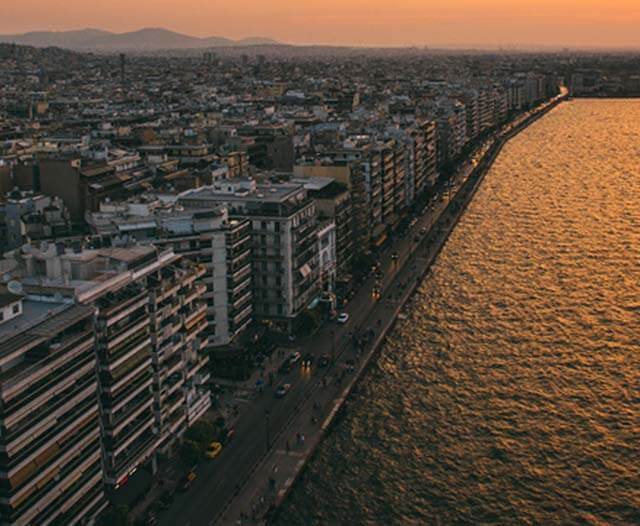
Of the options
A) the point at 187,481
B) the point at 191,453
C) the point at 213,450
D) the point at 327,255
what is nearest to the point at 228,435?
the point at 213,450

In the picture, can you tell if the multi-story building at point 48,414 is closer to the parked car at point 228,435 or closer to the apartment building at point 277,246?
the parked car at point 228,435

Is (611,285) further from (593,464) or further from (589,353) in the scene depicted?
(593,464)

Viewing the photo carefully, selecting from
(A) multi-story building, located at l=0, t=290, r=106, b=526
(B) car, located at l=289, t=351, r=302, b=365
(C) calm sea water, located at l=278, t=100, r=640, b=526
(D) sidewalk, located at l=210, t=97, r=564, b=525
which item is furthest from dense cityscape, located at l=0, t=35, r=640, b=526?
(C) calm sea water, located at l=278, t=100, r=640, b=526

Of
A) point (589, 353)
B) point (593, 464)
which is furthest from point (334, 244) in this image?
point (593, 464)

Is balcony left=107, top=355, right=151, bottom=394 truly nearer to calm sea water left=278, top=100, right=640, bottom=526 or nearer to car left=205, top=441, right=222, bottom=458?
car left=205, top=441, right=222, bottom=458

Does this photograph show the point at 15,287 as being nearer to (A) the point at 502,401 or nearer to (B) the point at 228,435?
(B) the point at 228,435

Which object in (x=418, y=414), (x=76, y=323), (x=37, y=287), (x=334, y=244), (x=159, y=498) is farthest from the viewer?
(x=334, y=244)

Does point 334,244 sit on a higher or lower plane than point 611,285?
higher

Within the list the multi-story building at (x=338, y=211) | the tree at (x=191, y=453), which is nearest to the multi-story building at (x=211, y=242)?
the tree at (x=191, y=453)
